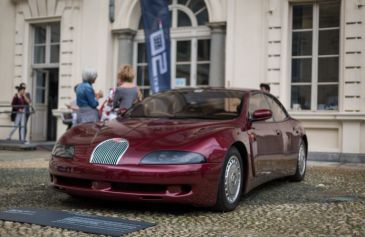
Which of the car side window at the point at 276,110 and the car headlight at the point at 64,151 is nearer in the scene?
the car headlight at the point at 64,151

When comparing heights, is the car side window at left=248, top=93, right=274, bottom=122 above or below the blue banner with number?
below

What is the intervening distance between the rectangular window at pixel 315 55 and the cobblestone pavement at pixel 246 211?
483cm

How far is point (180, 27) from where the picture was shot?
13.9m

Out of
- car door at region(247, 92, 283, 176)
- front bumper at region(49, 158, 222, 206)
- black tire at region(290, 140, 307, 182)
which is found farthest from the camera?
black tire at region(290, 140, 307, 182)

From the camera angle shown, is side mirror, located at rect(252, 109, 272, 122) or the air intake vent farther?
side mirror, located at rect(252, 109, 272, 122)

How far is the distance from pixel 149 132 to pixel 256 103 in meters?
1.75

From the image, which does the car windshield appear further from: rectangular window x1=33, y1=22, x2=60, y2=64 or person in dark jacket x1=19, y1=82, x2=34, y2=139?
rectangular window x1=33, y1=22, x2=60, y2=64

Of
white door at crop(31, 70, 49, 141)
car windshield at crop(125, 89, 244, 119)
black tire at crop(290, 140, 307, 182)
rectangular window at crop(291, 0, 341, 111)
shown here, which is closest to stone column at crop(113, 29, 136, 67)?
white door at crop(31, 70, 49, 141)

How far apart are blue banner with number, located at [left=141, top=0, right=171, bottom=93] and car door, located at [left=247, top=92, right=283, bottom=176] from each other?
17.1ft

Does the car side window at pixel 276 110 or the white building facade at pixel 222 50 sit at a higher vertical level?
the white building facade at pixel 222 50

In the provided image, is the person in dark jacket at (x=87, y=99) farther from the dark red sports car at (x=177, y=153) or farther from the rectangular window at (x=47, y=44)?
the rectangular window at (x=47, y=44)

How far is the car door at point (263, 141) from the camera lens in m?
5.89

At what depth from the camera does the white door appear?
16.2m

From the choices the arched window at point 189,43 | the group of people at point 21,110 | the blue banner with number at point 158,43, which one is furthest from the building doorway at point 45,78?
the blue banner with number at point 158,43
